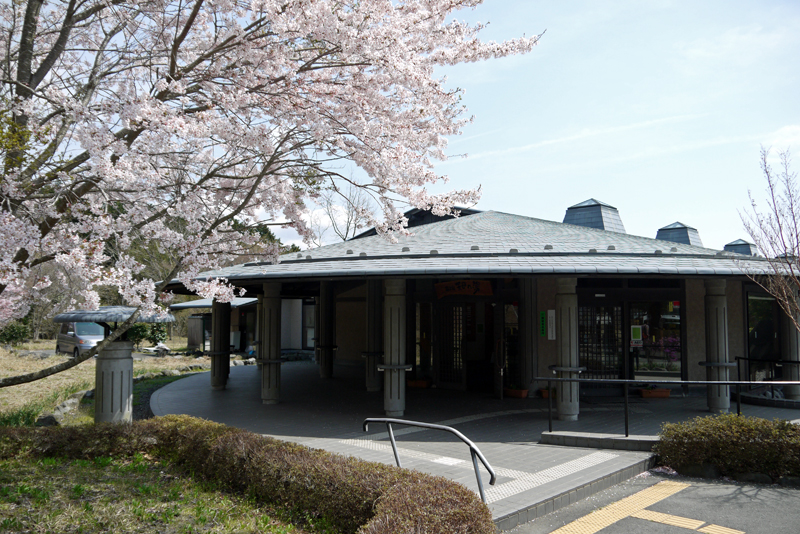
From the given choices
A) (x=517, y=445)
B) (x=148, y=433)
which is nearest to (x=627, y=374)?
(x=517, y=445)

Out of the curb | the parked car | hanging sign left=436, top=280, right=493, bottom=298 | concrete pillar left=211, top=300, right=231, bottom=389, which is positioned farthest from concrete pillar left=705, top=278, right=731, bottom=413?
the parked car

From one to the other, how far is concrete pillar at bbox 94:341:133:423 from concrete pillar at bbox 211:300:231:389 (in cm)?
583

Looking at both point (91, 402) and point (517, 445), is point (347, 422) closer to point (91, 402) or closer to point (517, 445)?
point (517, 445)

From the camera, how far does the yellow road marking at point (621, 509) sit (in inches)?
209

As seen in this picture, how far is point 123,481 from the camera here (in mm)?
6465

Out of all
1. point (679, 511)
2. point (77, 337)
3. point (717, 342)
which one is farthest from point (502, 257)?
point (77, 337)

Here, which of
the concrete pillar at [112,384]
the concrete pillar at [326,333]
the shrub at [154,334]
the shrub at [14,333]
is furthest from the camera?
the shrub at [154,334]

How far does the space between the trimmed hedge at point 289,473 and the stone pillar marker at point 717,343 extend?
7851mm

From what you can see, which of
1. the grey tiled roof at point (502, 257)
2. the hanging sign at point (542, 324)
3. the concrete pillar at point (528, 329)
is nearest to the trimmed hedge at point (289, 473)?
the grey tiled roof at point (502, 257)

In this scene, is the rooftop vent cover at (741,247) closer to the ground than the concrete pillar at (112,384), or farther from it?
farther from it

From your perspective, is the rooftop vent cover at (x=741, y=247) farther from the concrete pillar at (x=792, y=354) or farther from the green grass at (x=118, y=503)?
the green grass at (x=118, y=503)

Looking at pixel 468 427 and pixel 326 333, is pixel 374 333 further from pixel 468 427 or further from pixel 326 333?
pixel 468 427

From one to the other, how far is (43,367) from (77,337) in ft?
11.4

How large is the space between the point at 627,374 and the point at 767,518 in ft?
25.8
